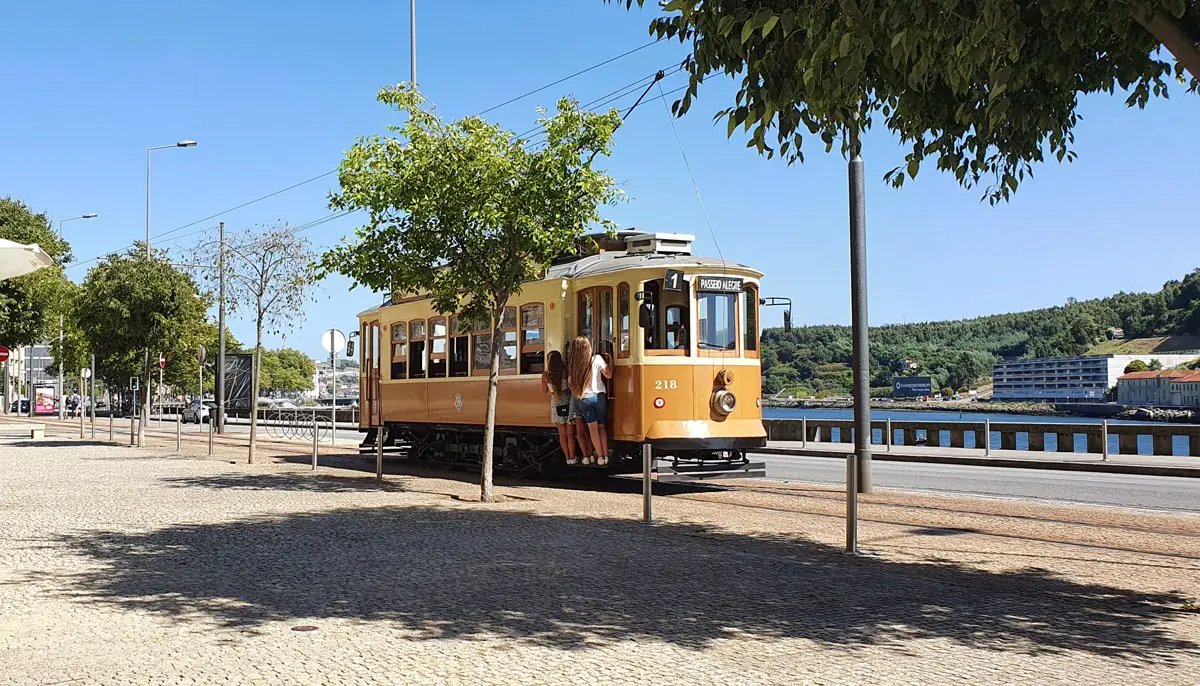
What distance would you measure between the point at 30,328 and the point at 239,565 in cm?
2479

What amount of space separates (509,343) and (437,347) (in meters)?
2.50

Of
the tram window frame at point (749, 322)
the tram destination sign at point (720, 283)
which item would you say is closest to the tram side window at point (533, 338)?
the tram destination sign at point (720, 283)

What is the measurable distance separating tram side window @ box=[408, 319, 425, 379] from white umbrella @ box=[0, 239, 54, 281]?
11838 millimetres

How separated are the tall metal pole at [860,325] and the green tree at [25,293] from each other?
22502 mm

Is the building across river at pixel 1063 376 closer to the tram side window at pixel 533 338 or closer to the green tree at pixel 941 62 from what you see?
the tram side window at pixel 533 338

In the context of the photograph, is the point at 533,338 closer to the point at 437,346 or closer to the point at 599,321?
the point at 599,321

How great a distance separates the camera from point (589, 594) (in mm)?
7711

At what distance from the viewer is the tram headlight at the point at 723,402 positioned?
15414 millimetres

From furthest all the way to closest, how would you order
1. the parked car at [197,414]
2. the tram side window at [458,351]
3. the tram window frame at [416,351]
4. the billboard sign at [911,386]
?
the billboard sign at [911,386] < the parked car at [197,414] < the tram window frame at [416,351] < the tram side window at [458,351]

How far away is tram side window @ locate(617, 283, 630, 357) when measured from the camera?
15.4 metres

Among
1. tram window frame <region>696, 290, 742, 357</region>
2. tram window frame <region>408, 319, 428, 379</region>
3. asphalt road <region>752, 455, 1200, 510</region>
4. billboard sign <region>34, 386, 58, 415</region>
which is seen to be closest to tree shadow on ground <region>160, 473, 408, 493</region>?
tram window frame <region>408, 319, 428, 379</region>

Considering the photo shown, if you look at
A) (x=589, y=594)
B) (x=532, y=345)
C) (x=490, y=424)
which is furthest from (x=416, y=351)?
(x=589, y=594)

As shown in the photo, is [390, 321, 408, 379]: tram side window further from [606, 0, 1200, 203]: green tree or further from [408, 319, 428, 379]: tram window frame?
[606, 0, 1200, 203]: green tree

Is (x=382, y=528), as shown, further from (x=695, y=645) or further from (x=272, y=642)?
(x=695, y=645)
